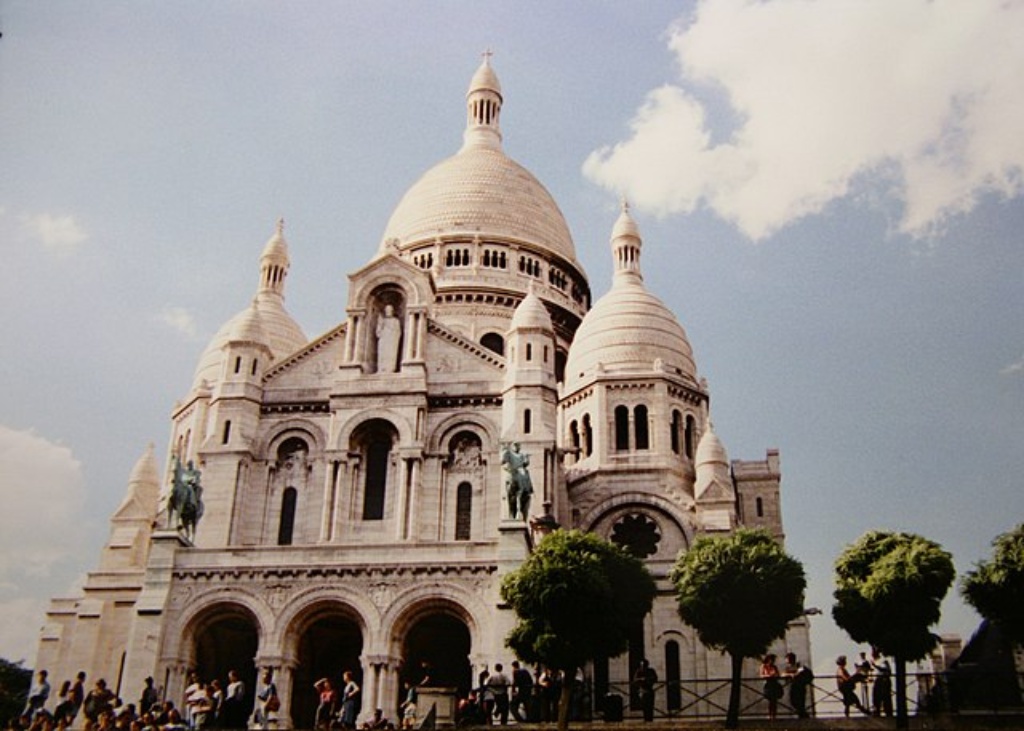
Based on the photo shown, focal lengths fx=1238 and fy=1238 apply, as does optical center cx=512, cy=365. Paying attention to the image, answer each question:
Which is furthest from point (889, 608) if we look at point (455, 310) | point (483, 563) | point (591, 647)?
point (455, 310)

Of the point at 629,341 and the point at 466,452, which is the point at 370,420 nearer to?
the point at 466,452

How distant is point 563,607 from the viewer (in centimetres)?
3672

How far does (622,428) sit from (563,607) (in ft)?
71.7

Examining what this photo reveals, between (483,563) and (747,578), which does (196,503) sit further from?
(747,578)

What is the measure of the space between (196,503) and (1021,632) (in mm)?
27934

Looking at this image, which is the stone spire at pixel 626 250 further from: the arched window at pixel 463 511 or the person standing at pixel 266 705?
the person standing at pixel 266 705

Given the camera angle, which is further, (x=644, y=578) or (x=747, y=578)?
(x=644, y=578)

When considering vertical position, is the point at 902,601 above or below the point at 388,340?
below

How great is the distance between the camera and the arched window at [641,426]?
57.4m

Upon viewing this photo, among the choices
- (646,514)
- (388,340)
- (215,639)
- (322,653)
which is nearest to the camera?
(215,639)

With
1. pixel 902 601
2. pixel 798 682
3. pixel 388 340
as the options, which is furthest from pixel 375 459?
pixel 902 601

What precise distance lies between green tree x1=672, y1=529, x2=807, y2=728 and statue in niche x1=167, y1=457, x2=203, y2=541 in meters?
18.3

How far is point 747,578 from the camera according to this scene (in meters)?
37.5

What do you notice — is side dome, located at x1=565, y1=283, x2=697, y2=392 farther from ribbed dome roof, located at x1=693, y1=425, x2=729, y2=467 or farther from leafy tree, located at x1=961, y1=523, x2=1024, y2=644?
leafy tree, located at x1=961, y1=523, x2=1024, y2=644
